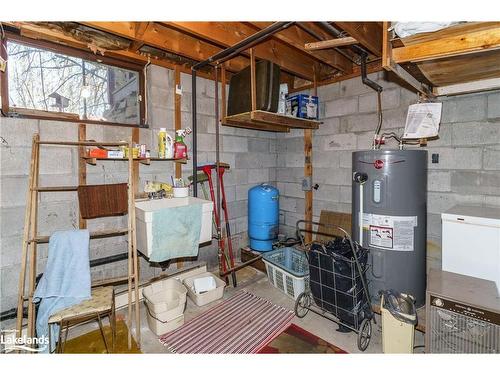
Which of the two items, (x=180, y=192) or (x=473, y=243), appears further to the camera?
(x=180, y=192)

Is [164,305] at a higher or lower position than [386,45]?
lower

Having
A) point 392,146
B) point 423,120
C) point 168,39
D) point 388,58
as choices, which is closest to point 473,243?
point 423,120

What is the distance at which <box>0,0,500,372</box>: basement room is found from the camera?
1623mm

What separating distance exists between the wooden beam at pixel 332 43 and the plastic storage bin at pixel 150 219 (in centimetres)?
166

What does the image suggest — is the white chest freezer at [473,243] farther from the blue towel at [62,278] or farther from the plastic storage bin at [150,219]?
the blue towel at [62,278]

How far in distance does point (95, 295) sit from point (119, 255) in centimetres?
56

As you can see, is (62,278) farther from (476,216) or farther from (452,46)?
(476,216)

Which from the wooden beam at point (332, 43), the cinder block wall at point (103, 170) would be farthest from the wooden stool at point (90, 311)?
the wooden beam at point (332, 43)

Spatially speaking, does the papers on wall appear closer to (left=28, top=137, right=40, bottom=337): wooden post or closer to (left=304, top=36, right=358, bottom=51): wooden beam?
(left=304, top=36, right=358, bottom=51): wooden beam

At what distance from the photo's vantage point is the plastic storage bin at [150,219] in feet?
6.63

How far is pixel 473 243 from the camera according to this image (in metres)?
1.83

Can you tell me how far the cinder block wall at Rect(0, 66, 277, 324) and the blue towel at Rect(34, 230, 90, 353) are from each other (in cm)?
39

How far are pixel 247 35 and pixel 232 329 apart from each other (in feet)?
8.30
